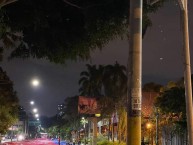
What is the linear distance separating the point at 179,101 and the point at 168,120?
8114 millimetres

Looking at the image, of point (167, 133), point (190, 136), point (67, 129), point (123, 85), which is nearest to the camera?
Answer: point (190, 136)

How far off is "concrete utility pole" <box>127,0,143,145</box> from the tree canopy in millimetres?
4733

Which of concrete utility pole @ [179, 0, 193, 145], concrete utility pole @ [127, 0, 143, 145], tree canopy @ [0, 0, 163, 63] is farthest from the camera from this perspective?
tree canopy @ [0, 0, 163, 63]

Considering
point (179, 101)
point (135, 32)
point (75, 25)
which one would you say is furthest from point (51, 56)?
point (179, 101)

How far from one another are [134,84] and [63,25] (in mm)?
6412

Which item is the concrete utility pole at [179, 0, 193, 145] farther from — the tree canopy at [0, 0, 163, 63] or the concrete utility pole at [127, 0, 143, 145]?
the concrete utility pole at [127, 0, 143, 145]

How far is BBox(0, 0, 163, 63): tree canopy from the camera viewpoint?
12359mm

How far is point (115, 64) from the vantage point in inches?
2840

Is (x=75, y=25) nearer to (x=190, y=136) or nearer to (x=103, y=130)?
(x=190, y=136)

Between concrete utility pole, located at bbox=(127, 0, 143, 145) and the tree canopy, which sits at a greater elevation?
the tree canopy

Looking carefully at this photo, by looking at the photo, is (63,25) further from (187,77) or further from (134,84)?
(134,84)

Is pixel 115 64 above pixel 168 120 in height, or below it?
above

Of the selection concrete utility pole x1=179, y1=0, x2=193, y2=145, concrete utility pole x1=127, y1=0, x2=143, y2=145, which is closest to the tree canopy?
concrete utility pole x1=179, y1=0, x2=193, y2=145

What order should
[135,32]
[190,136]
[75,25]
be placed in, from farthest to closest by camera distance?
[75,25] < [190,136] < [135,32]
